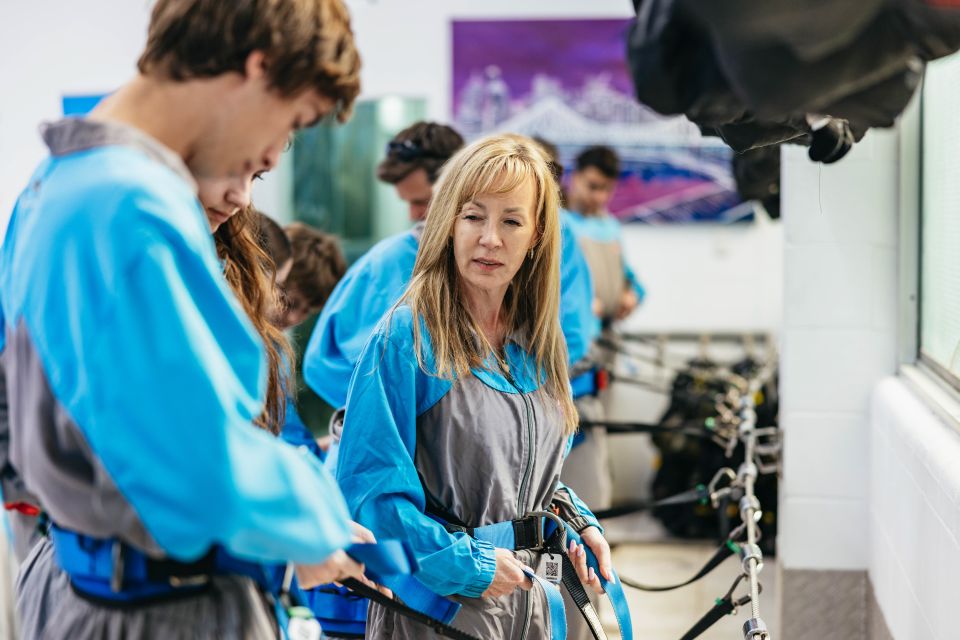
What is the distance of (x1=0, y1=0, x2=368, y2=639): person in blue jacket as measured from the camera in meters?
1.14

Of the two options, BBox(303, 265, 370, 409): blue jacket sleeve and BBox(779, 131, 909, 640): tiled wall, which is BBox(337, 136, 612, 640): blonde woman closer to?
BBox(303, 265, 370, 409): blue jacket sleeve

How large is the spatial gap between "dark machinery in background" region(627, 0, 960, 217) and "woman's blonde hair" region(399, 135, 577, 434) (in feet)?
2.40

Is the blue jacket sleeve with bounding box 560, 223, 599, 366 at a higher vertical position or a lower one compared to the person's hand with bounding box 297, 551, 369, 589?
higher

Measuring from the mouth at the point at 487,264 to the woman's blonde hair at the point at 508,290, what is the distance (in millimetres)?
60

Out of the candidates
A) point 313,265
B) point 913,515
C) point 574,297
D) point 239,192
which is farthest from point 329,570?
point 574,297

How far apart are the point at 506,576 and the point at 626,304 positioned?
3.94 meters

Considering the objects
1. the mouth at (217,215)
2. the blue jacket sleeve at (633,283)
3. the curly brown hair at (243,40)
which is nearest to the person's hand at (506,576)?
the mouth at (217,215)

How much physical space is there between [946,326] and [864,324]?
54cm

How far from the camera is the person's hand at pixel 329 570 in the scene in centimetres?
141

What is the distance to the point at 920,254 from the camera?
3.07m

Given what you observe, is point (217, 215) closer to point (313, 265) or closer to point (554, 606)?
point (554, 606)

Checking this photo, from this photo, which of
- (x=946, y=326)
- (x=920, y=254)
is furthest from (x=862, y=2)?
(x=920, y=254)

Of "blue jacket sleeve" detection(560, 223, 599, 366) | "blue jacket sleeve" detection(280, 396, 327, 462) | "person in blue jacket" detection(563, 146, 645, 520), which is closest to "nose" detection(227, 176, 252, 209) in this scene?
"blue jacket sleeve" detection(280, 396, 327, 462)

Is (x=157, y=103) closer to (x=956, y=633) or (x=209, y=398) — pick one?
(x=209, y=398)
